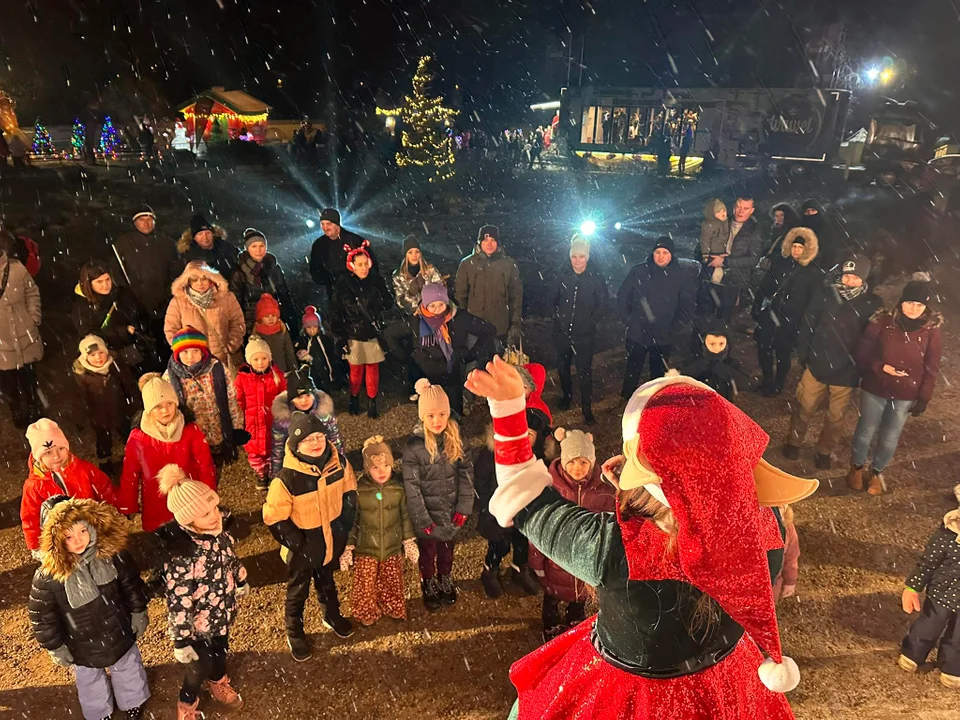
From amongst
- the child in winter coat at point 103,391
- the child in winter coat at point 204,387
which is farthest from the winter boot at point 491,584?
the child in winter coat at point 103,391

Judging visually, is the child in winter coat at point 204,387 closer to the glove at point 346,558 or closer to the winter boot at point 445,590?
the glove at point 346,558

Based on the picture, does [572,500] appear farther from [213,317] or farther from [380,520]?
[213,317]

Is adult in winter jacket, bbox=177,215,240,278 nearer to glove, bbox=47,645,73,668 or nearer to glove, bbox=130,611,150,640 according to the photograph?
glove, bbox=130,611,150,640

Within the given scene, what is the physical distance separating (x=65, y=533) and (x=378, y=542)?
1.95 m

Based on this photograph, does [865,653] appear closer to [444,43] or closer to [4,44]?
[444,43]

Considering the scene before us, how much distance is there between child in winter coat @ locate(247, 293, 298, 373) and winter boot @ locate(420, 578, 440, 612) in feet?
9.32

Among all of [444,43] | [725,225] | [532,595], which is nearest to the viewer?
[532,595]

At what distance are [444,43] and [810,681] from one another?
31547 millimetres

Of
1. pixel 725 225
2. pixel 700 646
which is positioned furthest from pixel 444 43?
pixel 700 646

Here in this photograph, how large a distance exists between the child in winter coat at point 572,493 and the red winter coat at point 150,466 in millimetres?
2707

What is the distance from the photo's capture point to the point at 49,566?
3.36 m

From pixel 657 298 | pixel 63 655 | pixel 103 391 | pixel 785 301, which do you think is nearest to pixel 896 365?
pixel 785 301

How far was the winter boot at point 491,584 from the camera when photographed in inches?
200

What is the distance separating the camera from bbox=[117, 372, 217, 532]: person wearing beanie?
4.66m
